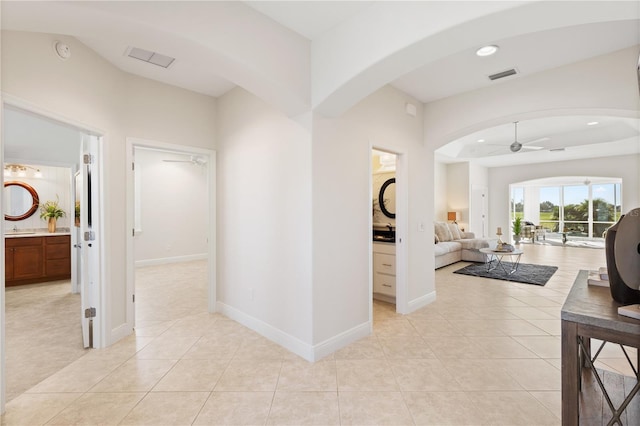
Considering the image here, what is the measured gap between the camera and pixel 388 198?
197 inches

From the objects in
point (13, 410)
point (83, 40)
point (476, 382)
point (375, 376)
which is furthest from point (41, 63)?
point (476, 382)

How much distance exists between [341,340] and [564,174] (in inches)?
404

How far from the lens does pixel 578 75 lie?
292 cm

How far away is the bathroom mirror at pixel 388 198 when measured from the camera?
4941 mm

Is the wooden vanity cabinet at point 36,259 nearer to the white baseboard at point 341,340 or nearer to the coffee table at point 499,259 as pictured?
the white baseboard at point 341,340

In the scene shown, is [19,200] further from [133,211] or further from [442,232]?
[442,232]

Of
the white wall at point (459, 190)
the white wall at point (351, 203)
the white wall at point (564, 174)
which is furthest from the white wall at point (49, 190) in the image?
the white wall at point (564, 174)

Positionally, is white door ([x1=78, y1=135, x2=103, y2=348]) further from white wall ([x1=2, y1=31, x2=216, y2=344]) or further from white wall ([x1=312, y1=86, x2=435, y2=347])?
white wall ([x1=312, y1=86, x2=435, y2=347])

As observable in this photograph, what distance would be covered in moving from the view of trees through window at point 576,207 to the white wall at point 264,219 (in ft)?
37.1

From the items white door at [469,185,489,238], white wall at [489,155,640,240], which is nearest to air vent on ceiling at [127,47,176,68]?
white door at [469,185,489,238]

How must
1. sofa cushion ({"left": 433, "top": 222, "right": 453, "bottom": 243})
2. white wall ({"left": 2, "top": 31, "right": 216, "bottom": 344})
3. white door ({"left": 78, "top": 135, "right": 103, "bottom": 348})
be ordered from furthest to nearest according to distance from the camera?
sofa cushion ({"left": 433, "top": 222, "right": 453, "bottom": 243}) → white door ({"left": 78, "top": 135, "right": 103, "bottom": 348}) → white wall ({"left": 2, "top": 31, "right": 216, "bottom": 344})

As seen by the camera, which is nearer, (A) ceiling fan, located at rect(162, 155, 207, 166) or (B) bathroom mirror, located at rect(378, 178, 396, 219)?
(B) bathroom mirror, located at rect(378, 178, 396, 219)

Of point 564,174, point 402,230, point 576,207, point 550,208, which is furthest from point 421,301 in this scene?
point 550,208

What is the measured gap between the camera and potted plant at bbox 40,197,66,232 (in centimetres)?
552
